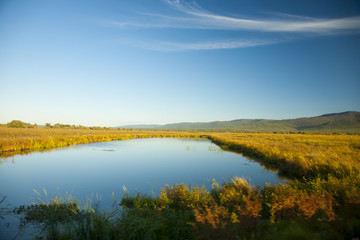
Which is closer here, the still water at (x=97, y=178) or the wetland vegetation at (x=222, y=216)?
the wetland vegetation at (x=222, y=216)

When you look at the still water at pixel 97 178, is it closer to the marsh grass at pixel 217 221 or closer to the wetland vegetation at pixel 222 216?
the wetland vegetation at pixel 222 216

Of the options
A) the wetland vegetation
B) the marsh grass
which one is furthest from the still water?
the marsh grass

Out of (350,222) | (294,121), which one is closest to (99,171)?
(350,222)

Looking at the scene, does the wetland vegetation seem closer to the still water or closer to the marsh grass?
the marsh grass

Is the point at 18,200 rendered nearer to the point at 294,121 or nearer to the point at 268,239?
the point at 268,239

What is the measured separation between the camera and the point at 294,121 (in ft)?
641

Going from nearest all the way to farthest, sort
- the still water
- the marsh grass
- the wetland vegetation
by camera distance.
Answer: the marsh grass
the wetland vegetation
the still water

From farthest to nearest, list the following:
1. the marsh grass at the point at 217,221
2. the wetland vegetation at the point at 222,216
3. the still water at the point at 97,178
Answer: the still water at the point at 97,178 → the wetland vegetation at the point at 222,216 → the marsh grass at the point at 217,221

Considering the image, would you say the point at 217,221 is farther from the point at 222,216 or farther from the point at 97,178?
the point at 97,178

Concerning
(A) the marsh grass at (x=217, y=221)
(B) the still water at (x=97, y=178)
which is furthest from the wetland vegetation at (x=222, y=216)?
(B) the still water at (x=97, y=178)

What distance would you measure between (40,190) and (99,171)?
4.13 metres

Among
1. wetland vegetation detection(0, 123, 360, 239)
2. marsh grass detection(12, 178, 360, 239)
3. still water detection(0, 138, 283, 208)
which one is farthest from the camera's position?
still water detection(0, 138, 283, 208)

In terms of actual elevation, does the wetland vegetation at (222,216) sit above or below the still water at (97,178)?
above

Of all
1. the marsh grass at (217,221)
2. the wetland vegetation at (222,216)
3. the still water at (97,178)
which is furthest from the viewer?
the still water at (97,178)
